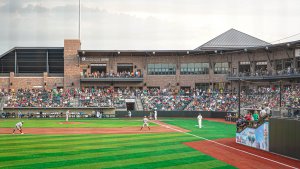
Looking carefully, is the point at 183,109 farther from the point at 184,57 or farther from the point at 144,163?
the point at 144,163

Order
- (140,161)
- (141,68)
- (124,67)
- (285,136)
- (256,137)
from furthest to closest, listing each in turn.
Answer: (124,67)
(141,68)
(256,137)
(285,136)
(140,161)

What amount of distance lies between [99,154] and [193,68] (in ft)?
169

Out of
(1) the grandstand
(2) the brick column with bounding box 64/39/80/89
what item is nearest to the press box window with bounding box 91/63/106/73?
(1) the grandstand

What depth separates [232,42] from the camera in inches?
2933

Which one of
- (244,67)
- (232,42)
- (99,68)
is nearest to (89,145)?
(244,67)

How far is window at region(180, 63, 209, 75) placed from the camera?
71125mm

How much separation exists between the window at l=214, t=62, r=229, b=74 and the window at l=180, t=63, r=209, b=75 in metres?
2.09

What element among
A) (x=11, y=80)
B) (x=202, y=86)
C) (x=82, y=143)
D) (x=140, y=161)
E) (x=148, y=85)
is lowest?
(x=82, y=143)

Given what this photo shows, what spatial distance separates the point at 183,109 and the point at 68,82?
22.2 m

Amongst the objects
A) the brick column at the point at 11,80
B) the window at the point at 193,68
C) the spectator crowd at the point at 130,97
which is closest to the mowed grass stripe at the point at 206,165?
the spectator crowd at the point at 130,97

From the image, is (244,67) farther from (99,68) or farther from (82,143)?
(82,143)

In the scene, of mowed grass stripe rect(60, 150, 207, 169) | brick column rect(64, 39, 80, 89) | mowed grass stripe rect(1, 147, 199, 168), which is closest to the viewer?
mowed grass stripe rect(60, 150, 207, 169)

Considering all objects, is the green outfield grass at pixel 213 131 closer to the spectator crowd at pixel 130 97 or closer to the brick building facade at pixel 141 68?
the spectator crowd at pixel 130 97

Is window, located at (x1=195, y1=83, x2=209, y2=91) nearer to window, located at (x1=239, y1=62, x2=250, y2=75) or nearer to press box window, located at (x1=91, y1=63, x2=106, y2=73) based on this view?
window, located at (x1=239, y1=62, x2=250, y2=75)
